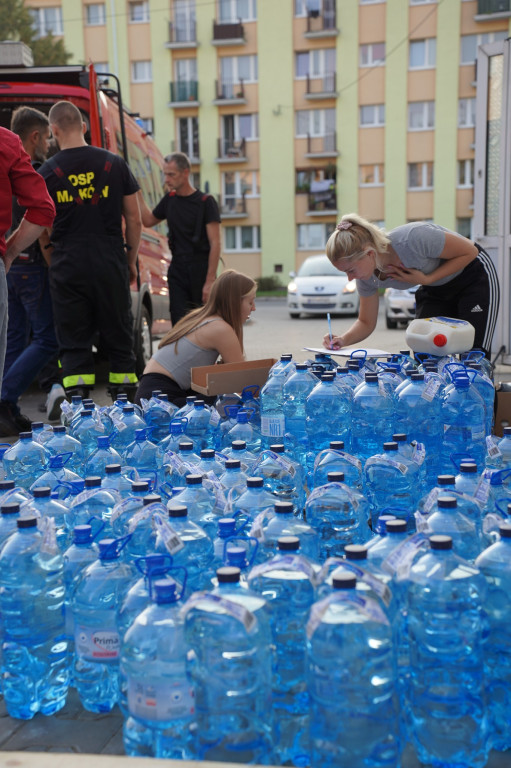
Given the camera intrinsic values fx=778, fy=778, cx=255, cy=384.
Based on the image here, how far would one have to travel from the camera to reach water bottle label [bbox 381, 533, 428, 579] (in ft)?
6.63

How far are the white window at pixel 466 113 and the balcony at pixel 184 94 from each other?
11.3 meters

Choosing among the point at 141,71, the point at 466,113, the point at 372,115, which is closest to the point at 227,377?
the point at 466,113

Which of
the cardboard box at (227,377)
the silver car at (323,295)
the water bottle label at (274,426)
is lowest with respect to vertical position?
the silver car at (323,295)

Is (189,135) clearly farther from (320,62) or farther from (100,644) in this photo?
(100,644)

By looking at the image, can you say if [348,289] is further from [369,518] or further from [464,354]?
[369,518]

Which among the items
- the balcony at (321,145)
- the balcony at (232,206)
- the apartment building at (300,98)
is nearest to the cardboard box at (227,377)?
the apartment building at (300,98)

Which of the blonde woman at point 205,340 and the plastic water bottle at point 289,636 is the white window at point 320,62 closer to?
the blonde woman at point 205,340

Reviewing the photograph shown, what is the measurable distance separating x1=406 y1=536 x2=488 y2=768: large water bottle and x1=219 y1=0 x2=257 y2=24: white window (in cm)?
3580

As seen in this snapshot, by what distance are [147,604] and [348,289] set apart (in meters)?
16.4

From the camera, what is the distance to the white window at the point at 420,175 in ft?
108

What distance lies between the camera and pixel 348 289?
18016 mm

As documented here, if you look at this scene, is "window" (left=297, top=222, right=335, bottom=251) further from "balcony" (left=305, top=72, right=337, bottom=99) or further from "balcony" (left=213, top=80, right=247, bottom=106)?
"balcony" (left=213, top=80, right=247, bottom=106)

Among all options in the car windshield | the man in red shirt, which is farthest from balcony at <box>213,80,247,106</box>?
the man in red shirt

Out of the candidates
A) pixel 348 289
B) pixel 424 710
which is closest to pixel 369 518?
pixel 424 710
